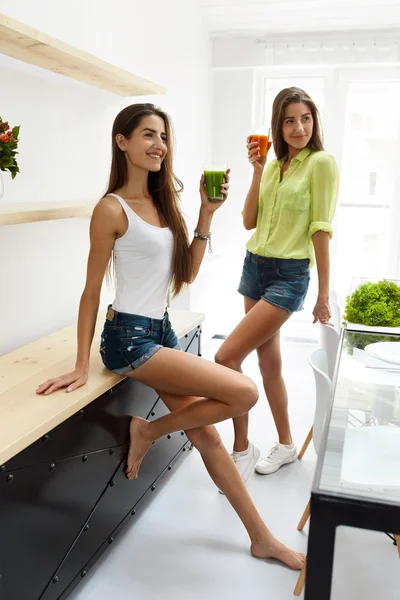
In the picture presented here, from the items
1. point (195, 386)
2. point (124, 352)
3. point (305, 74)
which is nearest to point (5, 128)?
point (124, 352)

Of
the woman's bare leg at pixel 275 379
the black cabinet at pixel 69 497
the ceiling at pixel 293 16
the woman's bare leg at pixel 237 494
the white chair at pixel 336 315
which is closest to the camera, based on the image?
the black cabinet at pixel 69 497

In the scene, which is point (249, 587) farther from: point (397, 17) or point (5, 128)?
point (397, 17)

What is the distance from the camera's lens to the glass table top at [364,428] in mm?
1101

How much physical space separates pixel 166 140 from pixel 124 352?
76 centimetres

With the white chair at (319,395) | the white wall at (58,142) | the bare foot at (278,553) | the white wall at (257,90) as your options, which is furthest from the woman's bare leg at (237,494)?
the white wall at (257,90)

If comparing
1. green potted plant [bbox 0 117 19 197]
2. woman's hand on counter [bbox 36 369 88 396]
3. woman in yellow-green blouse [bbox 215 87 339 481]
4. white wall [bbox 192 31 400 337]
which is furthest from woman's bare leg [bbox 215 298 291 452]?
white wall [bbox 192 31 400 337]

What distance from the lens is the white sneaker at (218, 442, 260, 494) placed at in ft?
8.16

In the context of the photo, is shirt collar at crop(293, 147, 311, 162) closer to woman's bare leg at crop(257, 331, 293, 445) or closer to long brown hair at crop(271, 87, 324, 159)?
long brown hair at crop(271, 87, 324, 159)

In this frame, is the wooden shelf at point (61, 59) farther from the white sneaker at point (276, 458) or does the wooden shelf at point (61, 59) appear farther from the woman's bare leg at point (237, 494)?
the white sneaker at point (276, 458)

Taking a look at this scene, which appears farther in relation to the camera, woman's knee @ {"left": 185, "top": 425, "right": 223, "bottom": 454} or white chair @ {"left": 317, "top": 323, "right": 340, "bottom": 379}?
white chair @ {"left": 317, "top": 323, "right": 340, "bottom": 379}

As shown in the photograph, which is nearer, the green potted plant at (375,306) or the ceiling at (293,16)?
the green potted plant at (375,306)

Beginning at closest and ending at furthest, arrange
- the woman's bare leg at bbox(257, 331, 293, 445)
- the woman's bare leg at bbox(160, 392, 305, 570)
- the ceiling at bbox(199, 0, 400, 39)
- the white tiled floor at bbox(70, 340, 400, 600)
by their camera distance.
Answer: the white tiled floor at bbox(70, 340, 400, 600)
the woman's bare leg at bbox(160, 392, 305, 570)
the woman's bare leg at bbox(257, 331, 293, 445)
the ceiling at bbox(199, 0, 400, 39)

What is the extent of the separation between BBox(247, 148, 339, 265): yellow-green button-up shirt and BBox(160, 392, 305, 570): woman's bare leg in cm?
79

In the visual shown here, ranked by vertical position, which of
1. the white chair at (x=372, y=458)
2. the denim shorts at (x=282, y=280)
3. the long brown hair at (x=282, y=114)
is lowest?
the white chair at (x=372, y=458)
